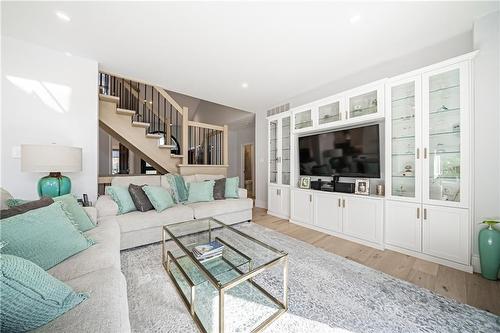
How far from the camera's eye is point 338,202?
2.83 meters

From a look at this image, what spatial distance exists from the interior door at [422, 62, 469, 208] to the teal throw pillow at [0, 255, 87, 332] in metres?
3.06

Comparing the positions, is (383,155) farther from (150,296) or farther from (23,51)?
(23,51)

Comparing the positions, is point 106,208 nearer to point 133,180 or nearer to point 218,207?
point 133,180

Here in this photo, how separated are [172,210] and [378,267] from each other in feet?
8.17

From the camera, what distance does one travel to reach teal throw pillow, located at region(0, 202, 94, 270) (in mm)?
1022

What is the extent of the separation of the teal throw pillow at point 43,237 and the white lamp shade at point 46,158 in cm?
90

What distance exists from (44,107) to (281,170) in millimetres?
3659

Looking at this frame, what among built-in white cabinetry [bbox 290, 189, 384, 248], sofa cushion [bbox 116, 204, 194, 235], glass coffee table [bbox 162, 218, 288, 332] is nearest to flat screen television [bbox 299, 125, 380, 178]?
built-in white cabinetry [bbox 290, 189, 384, 248]

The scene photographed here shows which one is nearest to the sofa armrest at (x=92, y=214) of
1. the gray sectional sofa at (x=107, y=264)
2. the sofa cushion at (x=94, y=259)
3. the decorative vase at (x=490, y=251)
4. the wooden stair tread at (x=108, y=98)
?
the gray sectional sofa at (x=107, y=264)

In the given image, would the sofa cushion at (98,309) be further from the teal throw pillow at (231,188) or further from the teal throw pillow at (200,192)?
the teal throw pillow at (231,188)

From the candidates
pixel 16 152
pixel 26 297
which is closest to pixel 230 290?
pixel 26 297

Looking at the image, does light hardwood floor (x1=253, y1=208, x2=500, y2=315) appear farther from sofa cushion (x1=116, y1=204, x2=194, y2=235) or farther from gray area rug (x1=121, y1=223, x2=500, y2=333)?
sofa cushion (x1=116, y1=204, x2=194, y2=235)

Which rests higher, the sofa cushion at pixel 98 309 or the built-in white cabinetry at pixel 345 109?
the built-in white cabinetry at pixel 345 109

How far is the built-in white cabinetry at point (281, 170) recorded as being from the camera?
381 centimetres
